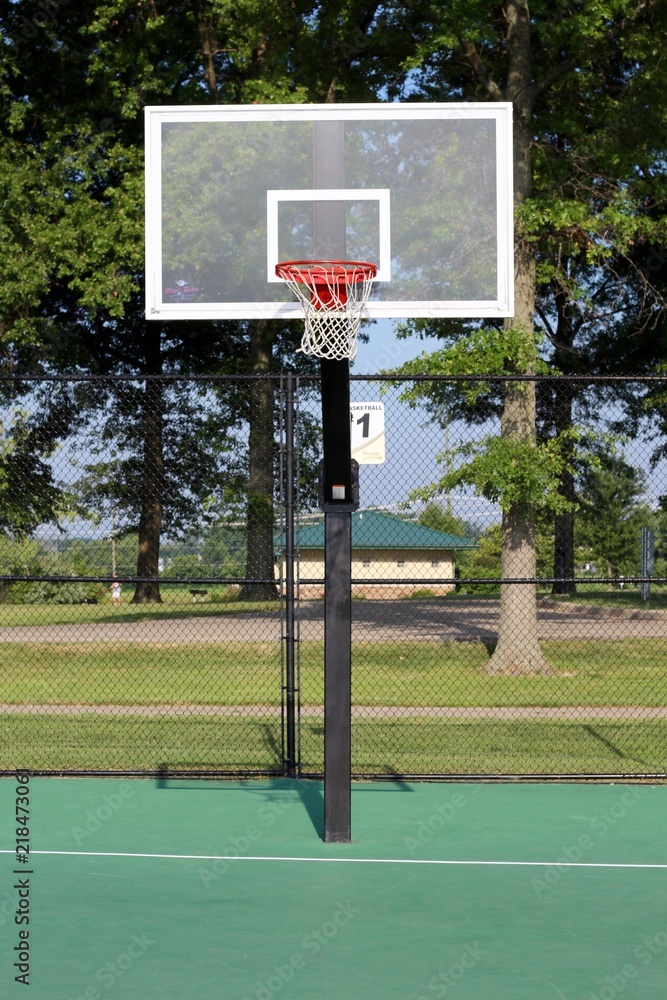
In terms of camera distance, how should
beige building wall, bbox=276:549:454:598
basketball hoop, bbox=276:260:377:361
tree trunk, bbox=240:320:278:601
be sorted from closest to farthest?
basketball hoop, bbox=276:260:377:361 → tree trunk, bbox=240:320:278:601 → beige building wall, bbox=276:549:454:598

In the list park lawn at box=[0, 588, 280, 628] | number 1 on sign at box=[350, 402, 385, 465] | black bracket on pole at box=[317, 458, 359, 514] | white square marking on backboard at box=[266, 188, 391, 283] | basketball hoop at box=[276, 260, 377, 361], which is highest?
white square marking on backboard at box=[266, 188, 391, 283]

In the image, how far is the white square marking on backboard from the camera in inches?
320

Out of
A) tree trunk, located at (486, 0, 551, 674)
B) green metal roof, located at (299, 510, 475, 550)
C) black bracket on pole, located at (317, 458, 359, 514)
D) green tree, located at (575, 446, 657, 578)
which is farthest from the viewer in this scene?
green tree, located at (575, 446, 657, 578)

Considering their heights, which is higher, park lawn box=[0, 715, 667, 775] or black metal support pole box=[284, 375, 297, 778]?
black metal support pole box=[284, 375, 297, 778]

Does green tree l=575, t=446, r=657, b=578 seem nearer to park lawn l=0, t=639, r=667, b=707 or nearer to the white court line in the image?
park lawn l=0, t=639, r=667, b=707

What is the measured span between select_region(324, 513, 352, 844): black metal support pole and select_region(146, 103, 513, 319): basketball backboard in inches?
64.3

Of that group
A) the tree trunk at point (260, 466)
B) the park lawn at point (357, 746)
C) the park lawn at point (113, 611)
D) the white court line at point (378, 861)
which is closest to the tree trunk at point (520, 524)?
the park lawn at point (357, 746)

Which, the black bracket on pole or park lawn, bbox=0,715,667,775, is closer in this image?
the black bracket on pole

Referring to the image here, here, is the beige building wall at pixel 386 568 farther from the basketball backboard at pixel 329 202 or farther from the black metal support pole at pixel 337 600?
the black metal support pole at pixel 337 600

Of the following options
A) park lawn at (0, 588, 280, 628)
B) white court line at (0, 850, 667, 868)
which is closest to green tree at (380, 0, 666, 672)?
park lawn at (0, 588, 280, 628)

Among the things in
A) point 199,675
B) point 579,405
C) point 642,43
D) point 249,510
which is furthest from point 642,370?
point 199,675

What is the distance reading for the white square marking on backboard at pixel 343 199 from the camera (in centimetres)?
812

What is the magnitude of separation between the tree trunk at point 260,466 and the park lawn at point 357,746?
1148cm

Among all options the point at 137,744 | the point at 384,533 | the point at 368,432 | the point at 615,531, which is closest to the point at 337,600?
the point at 368,432
